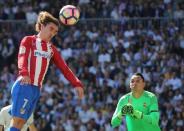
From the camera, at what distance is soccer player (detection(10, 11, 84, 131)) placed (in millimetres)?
9617

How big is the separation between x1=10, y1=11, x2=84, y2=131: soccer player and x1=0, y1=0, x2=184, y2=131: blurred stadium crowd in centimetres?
943

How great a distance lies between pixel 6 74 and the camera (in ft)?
72.6

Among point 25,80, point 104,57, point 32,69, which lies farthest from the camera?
point 104,57

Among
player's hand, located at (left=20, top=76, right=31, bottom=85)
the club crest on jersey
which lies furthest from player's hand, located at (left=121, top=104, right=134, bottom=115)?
player's hand, located at (left=20, top=76, right=31, bottom=85)

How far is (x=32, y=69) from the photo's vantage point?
9.77 meters

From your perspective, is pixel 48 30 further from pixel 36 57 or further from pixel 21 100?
pixel 21 100

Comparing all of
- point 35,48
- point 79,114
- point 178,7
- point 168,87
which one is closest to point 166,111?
point 168,87

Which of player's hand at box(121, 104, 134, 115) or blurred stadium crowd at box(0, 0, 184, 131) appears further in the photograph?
blurred stadium crowd at box(0, 0, 184, 131)

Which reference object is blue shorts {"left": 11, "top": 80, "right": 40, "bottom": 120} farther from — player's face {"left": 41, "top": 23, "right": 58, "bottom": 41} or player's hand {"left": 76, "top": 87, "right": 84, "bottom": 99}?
player's face {"left": 41, "top": 23, "right": 58, "bottom": 41}

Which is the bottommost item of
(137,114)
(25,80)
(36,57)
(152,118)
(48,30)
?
(152,118)

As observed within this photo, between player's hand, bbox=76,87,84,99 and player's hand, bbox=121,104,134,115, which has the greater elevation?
player's hand, bbox=76,87,84,99

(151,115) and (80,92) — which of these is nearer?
(80,92)

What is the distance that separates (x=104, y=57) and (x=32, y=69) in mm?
12295

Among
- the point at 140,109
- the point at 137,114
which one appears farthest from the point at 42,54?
the point at 140,109
